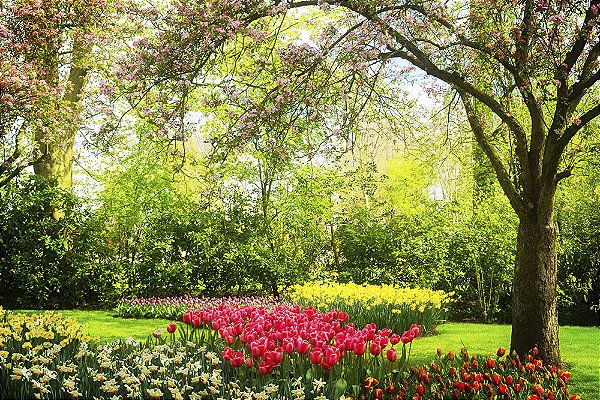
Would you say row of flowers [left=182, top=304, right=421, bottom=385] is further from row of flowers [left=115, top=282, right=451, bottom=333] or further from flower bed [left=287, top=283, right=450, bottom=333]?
flower bed [left=287, top=283, right=450, bottom=333]

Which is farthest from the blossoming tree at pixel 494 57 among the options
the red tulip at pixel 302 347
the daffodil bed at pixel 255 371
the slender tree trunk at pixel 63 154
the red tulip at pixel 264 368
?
the slender tree trunk at pixel 63 154

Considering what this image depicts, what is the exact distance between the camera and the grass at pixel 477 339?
604 centimetres

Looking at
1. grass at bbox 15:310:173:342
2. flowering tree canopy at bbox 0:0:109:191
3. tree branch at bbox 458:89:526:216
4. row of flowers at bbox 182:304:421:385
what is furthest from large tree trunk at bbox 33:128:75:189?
row of flowers at bbox 182:304:421:385

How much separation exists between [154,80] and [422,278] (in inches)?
284

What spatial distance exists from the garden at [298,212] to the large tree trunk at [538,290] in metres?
0.02

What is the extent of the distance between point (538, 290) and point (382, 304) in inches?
101

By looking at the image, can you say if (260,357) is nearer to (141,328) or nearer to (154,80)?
(154,80)

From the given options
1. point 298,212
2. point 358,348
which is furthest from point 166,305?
point 358,348

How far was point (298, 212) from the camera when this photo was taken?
491 inches

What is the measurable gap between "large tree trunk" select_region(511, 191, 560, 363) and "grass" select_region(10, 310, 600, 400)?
478 millimetres

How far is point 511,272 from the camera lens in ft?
35.3

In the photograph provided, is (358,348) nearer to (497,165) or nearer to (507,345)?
(497,165)

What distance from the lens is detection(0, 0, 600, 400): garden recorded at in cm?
412

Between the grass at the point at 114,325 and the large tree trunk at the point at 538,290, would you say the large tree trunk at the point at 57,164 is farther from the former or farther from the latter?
the large tree trunk at the point at 538,290
